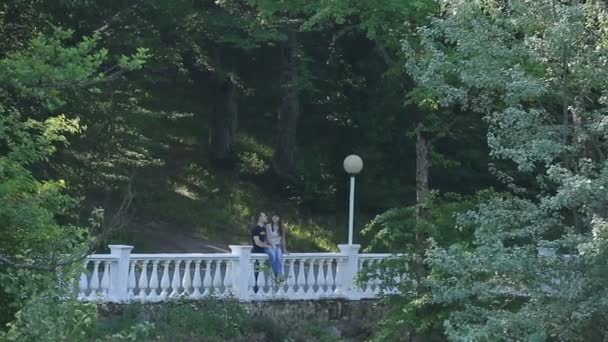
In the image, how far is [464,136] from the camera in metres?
25.9

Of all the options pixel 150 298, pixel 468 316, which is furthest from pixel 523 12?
pixel 150 298

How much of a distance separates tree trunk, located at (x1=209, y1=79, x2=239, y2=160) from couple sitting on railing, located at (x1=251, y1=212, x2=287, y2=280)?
1389cm

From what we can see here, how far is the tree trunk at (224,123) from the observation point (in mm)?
33250

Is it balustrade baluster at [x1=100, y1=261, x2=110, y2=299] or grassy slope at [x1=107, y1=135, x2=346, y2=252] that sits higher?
grassy slope at [x1=107, y1=135, x2=346, y2=252]

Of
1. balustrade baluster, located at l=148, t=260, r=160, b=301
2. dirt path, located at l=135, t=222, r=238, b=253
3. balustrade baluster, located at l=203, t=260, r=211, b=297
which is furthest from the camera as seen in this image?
dirt path, located at l=135, t=222, r=238, b=253

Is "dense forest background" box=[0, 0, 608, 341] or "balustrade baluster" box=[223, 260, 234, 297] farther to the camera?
"balustrade baluster" box=[223, 260, 234, 297]

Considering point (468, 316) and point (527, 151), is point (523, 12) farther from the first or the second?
point (468, 316)

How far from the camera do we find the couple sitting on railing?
18734mm

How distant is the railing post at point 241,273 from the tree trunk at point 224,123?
1480cm

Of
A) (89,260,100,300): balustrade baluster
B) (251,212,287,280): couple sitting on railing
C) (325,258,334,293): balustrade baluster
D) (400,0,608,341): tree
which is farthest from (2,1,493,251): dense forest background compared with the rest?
(400,0,608,341): tree

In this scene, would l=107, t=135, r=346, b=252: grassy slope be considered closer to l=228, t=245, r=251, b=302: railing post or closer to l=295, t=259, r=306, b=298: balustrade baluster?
l=295, t=259, r=306, b=298: balustrade baluster

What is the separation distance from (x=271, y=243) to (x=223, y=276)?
104 cm

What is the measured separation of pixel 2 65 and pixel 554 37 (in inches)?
230

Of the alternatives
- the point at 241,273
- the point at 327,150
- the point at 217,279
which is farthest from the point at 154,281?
the point at 327,150
